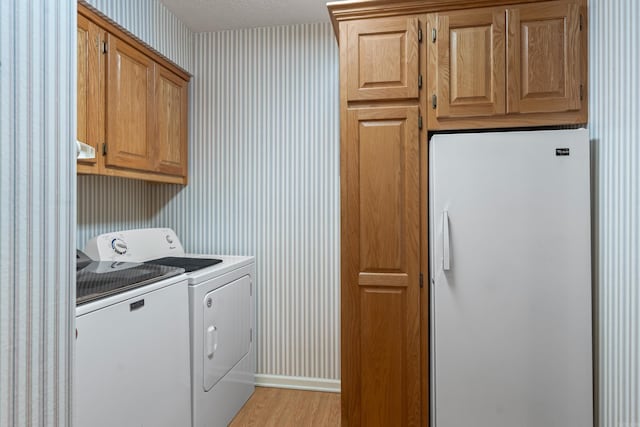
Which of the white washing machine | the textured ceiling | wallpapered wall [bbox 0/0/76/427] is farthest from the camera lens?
the textured ceiling

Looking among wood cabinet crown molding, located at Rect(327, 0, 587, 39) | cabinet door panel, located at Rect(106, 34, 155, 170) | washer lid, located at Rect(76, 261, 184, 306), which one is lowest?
washer lid, located at Rect(76, 261, 184, 306)

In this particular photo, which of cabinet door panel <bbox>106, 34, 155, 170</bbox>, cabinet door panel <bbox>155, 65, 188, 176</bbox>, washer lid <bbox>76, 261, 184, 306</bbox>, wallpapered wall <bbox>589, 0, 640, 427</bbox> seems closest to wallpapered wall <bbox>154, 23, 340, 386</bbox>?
cabinet door panel <bbox>155, 65, 188, 176</bbox>

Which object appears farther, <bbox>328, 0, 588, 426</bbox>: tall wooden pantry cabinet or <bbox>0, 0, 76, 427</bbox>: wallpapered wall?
<bbox>328, 0, 588, 426</bbox>: tall wooden pantry cabinet

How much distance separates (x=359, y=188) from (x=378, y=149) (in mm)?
217

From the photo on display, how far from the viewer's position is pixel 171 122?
8.61 ft

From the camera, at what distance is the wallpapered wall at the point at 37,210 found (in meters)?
0.56

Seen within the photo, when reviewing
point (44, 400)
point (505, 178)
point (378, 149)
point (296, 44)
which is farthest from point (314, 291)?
point (44, 400)

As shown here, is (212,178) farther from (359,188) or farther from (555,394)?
(555,394)

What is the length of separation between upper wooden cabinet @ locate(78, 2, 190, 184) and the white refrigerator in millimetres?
1656

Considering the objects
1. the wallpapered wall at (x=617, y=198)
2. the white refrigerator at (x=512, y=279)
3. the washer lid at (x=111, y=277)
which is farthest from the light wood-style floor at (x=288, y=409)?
the wallpapered wall at (x=617, y=198)

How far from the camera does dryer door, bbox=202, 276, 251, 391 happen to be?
203 cm

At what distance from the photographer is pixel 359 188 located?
1952mm

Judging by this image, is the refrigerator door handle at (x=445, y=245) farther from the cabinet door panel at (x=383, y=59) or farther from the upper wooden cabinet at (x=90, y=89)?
the upper wooden cabinet at (x=90, y=89)

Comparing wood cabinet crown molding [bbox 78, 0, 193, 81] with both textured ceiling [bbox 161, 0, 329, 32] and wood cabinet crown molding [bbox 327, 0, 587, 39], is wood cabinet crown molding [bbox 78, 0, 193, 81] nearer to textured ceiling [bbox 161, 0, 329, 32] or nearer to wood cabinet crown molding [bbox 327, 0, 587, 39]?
textured ceiling [bbox 161, 0, 329, 32]
